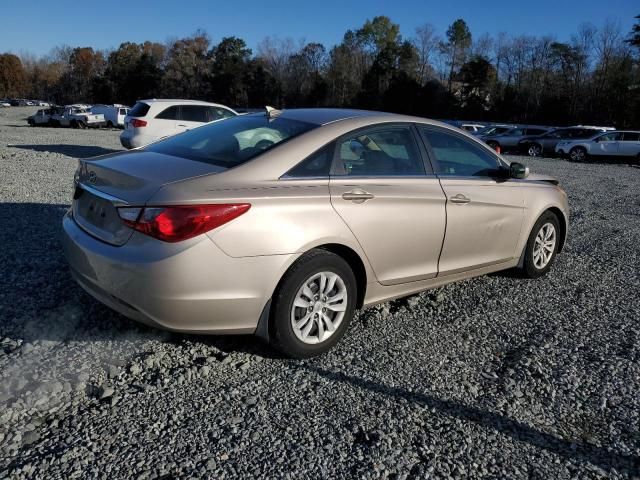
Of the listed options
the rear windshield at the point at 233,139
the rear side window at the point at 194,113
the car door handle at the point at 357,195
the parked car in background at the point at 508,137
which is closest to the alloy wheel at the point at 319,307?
the car door handle at the point at 357,195

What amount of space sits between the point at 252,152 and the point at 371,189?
83 cm

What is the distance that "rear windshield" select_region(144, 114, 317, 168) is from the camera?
359 cm

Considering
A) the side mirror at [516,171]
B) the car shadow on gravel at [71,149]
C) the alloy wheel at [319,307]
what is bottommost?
the car shadow on gravel at [71,149]

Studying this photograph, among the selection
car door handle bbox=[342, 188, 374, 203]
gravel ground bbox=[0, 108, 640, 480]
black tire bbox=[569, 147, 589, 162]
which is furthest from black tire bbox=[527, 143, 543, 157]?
car door handle bbox=[342, 188, 374, 203]

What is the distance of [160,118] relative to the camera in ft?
48.6

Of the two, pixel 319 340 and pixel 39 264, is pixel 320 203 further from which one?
pixel 39 264

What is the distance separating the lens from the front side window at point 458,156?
4.35 m

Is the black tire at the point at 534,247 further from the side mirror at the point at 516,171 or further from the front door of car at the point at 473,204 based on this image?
the side mirror at the point at 516,171

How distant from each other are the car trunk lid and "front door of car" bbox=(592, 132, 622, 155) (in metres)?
25.7

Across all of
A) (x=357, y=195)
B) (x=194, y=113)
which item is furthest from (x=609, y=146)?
(x=357, y=195)

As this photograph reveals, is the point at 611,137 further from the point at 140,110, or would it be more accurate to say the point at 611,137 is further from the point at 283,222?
the point at 283,222

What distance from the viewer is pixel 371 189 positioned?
3.71 meters

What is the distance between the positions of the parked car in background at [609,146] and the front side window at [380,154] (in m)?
24.2

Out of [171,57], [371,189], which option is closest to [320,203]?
[371,189]
